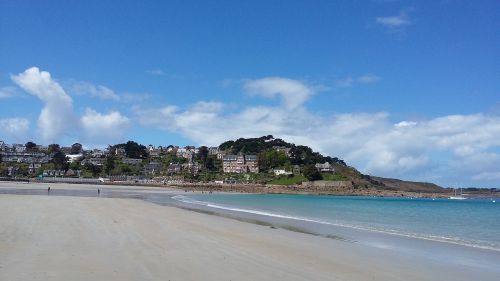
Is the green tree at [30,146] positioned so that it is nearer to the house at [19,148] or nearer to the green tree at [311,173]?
the house at [19,148]

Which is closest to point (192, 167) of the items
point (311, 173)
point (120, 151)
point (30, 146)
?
point (120, 151)

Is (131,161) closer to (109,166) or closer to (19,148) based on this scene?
(109,166)

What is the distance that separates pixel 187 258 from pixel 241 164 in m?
155

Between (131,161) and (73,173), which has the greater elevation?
(131,161)

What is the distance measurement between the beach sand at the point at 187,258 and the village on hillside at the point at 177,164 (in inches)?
5002

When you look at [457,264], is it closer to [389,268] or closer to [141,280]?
[389,268]

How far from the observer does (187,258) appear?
9961mm

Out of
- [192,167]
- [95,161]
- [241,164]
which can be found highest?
[241,164]

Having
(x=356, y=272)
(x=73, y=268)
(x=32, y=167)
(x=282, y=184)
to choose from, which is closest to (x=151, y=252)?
(x=73, y=268)

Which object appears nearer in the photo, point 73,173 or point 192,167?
point 73,173

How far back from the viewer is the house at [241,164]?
16438cm

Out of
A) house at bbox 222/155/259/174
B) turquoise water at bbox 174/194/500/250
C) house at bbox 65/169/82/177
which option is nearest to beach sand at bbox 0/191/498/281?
turquoise water at bbox 174/194/500/250

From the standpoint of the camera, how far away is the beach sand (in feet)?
26.8

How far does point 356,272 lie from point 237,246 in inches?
158
